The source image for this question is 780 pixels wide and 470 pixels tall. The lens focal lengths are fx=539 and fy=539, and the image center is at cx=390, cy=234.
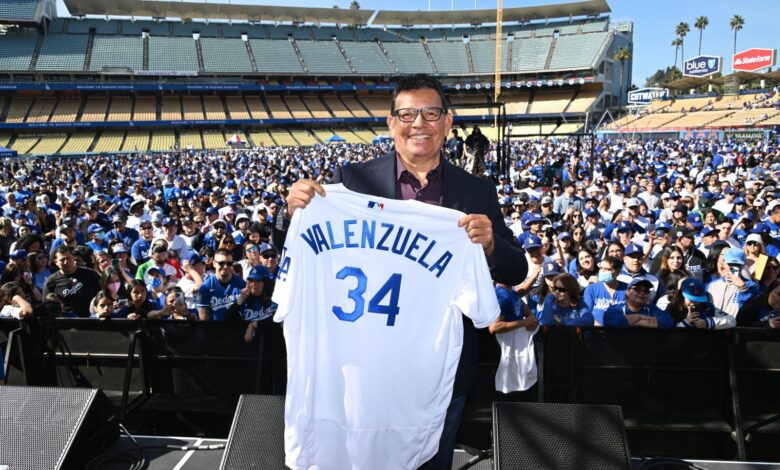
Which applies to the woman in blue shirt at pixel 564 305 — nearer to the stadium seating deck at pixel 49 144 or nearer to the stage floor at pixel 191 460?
the stage floor at pixel 191 460

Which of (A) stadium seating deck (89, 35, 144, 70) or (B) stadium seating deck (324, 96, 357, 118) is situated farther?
(B) stadium seating deck (324, 96, 357, 118)

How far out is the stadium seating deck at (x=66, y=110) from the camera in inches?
2195

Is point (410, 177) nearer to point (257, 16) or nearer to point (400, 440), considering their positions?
point (400, 440)

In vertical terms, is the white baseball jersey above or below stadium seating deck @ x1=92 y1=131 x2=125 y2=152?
below

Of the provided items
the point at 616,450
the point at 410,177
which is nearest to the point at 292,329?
the point at 410,177

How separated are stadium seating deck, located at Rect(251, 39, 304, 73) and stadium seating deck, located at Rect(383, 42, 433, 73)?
1407 centimetres

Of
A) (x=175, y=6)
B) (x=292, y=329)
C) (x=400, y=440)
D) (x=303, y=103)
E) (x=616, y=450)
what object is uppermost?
(x=175, y=6)

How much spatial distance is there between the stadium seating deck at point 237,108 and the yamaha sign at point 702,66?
5997 centimetres

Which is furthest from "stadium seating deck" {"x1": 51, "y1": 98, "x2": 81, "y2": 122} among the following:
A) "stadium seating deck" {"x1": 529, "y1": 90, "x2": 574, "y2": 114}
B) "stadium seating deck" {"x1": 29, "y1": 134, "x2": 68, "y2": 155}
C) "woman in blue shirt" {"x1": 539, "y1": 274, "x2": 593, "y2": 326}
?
"woman in blue shirt" {"x1": 539, "y1": 274, "x2": 593, "y2": 326}

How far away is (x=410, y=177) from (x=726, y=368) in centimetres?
364

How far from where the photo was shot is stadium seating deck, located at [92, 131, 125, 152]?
53.2 meters

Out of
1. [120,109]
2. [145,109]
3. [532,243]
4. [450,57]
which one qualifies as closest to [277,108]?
[145,109]

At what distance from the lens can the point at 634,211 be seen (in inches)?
391

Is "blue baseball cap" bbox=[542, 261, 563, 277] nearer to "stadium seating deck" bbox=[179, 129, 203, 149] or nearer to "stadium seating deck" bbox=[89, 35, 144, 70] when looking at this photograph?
"stadium seating deck" bbox=[179, 129, 203, 149]
